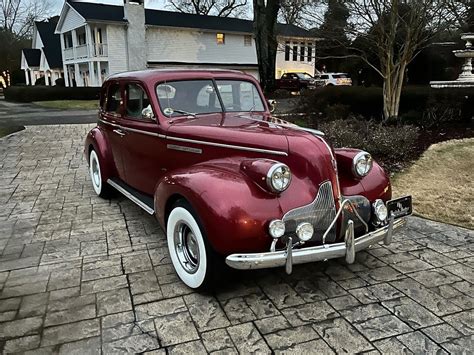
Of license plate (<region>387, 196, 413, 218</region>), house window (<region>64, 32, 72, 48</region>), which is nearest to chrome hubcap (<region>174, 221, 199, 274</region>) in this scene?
license plate (<region>387, 196, 413, 218</region>)

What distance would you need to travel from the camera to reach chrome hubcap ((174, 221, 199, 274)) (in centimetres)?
337

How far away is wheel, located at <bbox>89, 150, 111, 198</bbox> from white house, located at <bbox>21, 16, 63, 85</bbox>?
3756 cm

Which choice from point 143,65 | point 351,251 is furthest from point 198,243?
point 143,65

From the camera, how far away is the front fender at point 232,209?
2842mm

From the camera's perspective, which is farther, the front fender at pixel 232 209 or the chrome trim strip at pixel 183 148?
the chrome trim strip at pixel 183 148

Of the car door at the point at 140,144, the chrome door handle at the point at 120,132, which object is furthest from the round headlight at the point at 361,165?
the chrome door handle at the point at 120,132

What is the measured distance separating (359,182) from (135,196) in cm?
247

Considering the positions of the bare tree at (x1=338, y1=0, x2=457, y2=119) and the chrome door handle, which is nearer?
the chrome door handle

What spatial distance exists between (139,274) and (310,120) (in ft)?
29.5

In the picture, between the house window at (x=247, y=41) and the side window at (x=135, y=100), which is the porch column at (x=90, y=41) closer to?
the house window at (x=247, y=41)

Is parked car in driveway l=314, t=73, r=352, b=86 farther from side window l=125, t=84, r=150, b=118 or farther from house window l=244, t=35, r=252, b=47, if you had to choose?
side window l=125, t=84, r=150, b=118

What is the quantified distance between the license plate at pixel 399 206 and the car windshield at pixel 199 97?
1.92 m

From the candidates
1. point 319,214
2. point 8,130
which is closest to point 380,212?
point 319,214

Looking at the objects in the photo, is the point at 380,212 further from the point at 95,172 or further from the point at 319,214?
the point at 95,172
